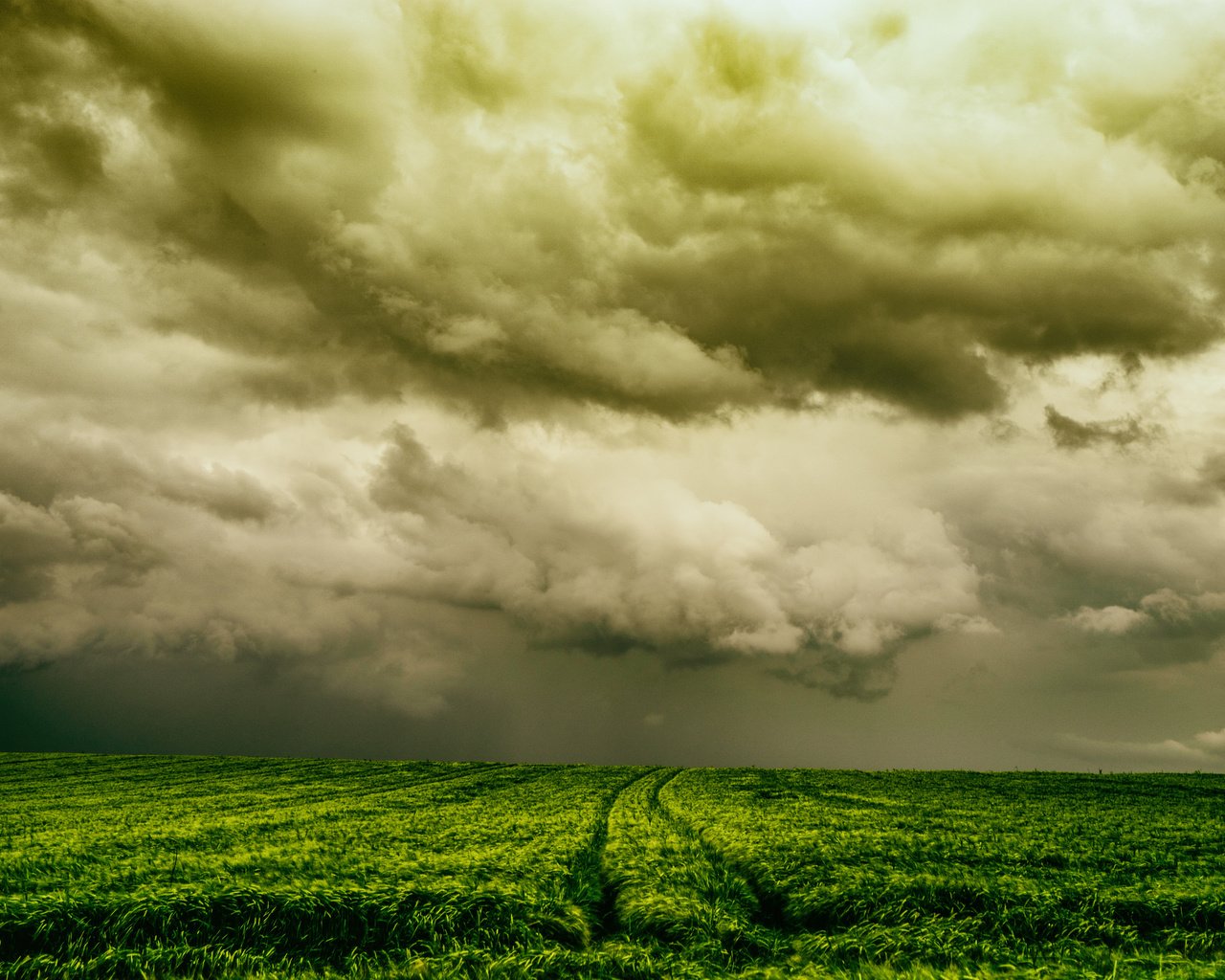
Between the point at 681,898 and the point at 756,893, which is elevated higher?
the point at 681,898

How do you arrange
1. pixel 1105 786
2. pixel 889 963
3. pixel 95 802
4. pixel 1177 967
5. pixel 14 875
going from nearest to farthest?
1. pixel 1177 967
2. pixel 889 963
3. pixel 14 875
4. pixel 95 802
5. pixel 1105 786

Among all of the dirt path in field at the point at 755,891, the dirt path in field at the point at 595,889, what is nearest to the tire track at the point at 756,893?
the dirt path in field at the point at 755,891

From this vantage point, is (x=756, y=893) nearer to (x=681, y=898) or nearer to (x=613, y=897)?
(x=681, y=898)

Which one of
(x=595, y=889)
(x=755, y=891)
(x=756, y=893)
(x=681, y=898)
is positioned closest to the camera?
(x=681, y=898)

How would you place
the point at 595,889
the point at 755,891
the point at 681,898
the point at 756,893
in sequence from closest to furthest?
the point at 681,898, the point at 595,889, the point at 756,893, the point at 755,891

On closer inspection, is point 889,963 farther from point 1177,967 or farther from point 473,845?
point 473,845

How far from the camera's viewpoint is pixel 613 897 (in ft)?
49.2

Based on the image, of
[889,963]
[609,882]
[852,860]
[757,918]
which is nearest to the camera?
[889,963]

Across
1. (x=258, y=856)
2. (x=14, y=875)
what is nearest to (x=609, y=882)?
(x=258, y=856)

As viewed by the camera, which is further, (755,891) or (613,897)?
(755,891)

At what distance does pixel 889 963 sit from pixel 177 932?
38.3ft

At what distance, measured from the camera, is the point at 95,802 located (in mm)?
39250

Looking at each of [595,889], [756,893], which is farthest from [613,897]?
[756,893]

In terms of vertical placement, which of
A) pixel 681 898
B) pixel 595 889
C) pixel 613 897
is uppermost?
pixel 681 898
